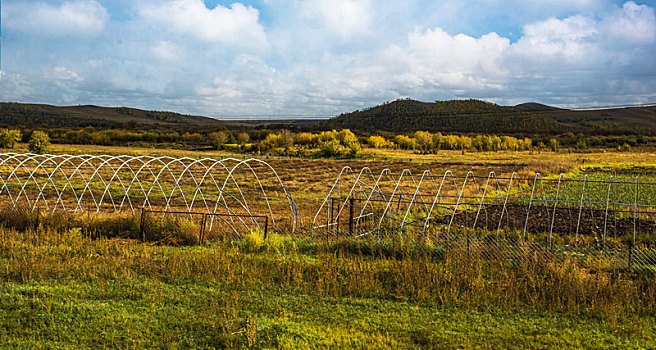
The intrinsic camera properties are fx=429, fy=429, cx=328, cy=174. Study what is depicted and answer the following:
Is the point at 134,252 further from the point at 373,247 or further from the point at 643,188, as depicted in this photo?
the point at 643,188

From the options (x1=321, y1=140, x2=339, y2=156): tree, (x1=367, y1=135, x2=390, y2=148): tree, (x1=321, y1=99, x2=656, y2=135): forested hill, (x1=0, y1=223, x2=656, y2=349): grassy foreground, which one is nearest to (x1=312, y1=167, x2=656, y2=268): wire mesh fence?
(x1=0, y1=223, x2=656, y2=349): grassy foreground

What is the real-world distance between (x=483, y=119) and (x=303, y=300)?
138 m

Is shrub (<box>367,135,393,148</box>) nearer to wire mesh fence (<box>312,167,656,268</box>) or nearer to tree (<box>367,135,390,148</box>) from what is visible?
tree (<box>367,135,390,148</box>)

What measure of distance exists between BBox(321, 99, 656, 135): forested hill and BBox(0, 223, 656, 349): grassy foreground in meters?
122

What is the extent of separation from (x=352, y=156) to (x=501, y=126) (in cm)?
8039

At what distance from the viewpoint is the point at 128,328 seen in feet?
20.4

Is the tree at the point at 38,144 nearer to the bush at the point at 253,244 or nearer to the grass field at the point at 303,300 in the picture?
the grass field at the point at 303,300

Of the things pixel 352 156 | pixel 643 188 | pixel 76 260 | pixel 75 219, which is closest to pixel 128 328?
pixel 76 260

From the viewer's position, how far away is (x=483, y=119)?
135250mm

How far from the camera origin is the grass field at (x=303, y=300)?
6.13 metres

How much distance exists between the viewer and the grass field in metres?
6.13

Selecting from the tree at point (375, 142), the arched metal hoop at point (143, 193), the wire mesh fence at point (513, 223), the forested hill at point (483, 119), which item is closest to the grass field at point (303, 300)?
the wire mesh fence at point (513, 223)

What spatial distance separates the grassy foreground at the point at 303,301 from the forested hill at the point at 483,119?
121824 millimetres

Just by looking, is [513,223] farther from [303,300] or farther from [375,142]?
[375,142]
